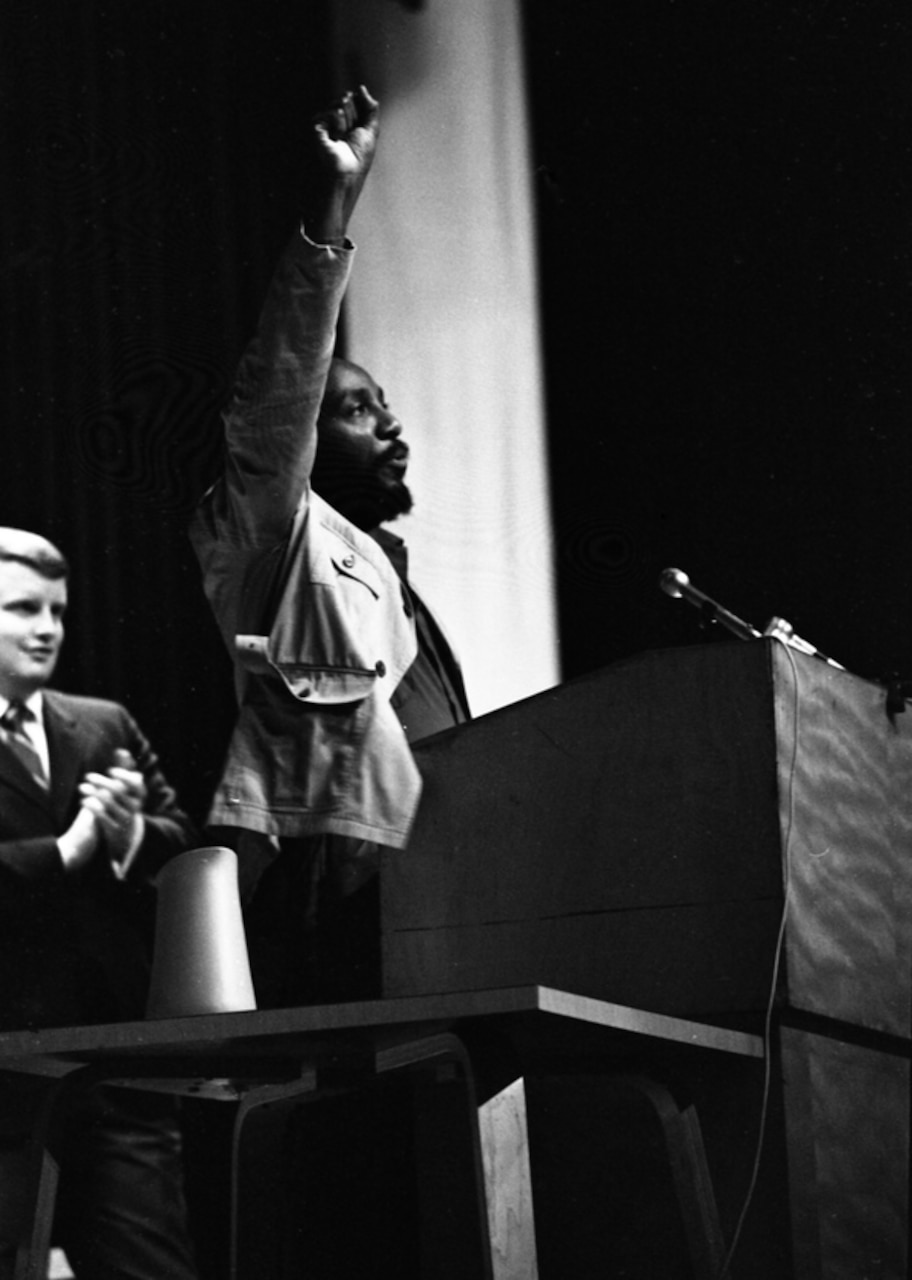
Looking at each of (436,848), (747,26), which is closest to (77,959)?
(436,848)

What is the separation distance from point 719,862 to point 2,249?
1486mm

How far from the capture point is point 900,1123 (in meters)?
1.88

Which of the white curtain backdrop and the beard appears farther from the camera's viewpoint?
the white curtain backdrop

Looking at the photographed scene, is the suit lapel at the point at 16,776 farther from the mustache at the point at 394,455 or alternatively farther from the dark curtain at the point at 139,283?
the mustache at the point at 394,455

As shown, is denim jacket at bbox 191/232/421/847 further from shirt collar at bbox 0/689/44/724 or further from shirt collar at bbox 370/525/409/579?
shirt collar at bbox 0/689/44/724

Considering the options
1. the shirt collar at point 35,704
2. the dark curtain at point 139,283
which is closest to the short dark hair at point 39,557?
the dark curtain at point 139,283

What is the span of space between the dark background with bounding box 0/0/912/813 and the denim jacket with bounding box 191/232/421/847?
99mm

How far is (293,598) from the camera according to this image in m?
2.52

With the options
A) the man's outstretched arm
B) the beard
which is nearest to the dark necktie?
the man's outstretched arm

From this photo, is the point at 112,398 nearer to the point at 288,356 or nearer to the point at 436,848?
the point at 288,356

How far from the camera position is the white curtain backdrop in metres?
2.90

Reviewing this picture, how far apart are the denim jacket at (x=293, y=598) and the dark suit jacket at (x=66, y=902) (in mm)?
178

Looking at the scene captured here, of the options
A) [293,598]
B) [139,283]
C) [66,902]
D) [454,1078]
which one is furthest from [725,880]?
[139,283]

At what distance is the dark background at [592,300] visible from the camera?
2.64 metres
